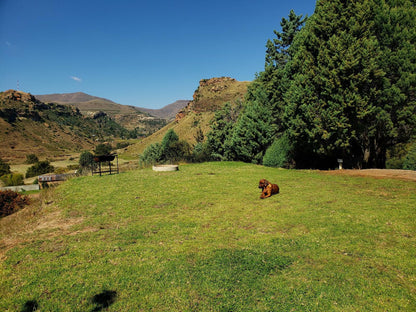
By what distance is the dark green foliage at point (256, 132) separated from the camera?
2656cm

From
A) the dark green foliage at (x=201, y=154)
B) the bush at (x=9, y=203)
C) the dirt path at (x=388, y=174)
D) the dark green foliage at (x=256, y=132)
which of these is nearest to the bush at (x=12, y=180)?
the bush at (x=9, y=203)

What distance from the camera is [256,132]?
26.6 meters

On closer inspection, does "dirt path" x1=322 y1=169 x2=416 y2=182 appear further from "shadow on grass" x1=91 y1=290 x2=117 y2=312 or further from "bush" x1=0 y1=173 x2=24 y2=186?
"bush" x1=0 y1=173 x2=24 y2=186

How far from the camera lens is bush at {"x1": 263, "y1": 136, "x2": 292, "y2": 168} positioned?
23453 mm

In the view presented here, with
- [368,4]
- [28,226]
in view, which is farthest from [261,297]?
[368,4]

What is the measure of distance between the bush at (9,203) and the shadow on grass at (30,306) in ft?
53.6

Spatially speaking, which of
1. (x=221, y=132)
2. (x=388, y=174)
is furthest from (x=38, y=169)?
(x=388, y=174)

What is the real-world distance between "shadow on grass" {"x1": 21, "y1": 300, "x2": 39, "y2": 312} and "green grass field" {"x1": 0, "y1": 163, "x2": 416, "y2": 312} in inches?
0.7

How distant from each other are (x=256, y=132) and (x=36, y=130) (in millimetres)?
115891

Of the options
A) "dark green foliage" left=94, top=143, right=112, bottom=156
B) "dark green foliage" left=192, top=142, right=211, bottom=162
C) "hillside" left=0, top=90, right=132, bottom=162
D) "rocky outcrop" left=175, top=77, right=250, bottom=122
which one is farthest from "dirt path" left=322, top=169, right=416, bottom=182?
"hillside" left=0, top=90, right=132, bottom=162

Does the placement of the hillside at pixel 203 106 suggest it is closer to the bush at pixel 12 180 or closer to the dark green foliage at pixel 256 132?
the bush at pixel 12 180

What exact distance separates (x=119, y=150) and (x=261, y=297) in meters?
125

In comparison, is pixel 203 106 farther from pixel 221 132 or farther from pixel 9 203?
pixel 9 203

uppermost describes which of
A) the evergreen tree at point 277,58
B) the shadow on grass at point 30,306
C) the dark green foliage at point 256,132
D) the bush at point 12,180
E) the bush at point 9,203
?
the evergreen tree at point 277,58
